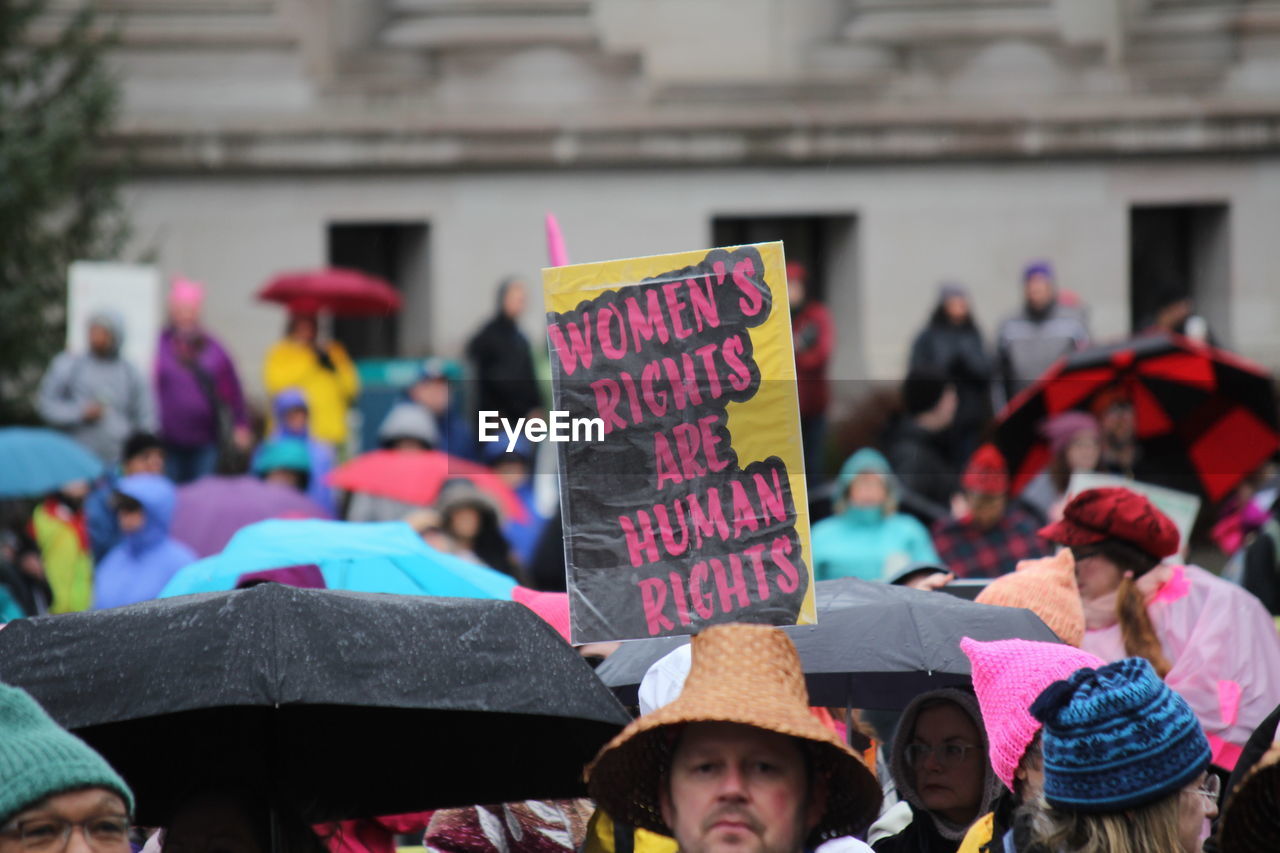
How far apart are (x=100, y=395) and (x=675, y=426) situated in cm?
1163

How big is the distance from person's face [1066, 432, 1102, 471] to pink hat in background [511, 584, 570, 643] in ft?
18.8

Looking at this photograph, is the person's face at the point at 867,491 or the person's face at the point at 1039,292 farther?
the person's face at the point at 1039,292

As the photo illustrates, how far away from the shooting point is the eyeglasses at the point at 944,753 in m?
5.83

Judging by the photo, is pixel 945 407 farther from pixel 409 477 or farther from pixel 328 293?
pixel 328 293

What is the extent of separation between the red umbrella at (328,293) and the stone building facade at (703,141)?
1.13 meters

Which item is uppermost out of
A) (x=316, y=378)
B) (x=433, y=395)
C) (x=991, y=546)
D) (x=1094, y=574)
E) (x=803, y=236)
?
(x=1094, y=574)

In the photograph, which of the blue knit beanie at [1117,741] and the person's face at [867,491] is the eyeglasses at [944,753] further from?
the person's face at [867,491]

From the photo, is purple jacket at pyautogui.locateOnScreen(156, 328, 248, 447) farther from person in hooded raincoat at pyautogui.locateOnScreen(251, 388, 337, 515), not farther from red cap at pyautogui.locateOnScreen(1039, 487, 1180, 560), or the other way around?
red cap at pyautogui.locateOnScreen(1039, 487, 1180, 560)

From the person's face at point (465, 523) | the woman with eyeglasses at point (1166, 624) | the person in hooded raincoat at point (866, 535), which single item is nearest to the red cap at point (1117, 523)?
the woman with eyeglasses at point (1166, 624)

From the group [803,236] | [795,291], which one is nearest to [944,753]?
[795,291]

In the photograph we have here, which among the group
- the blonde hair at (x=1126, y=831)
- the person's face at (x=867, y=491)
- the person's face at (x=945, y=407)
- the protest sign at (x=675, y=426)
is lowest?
the person's face at (x=945, y=407)

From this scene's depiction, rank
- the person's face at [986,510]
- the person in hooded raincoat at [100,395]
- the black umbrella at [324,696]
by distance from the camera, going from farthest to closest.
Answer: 1. the person in hooded raincoat at [100,395]
2. the person's face at [986,510]
3. the black umbrella at [324,696]

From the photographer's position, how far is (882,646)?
6.52 metres

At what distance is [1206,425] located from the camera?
1256 centimetres
